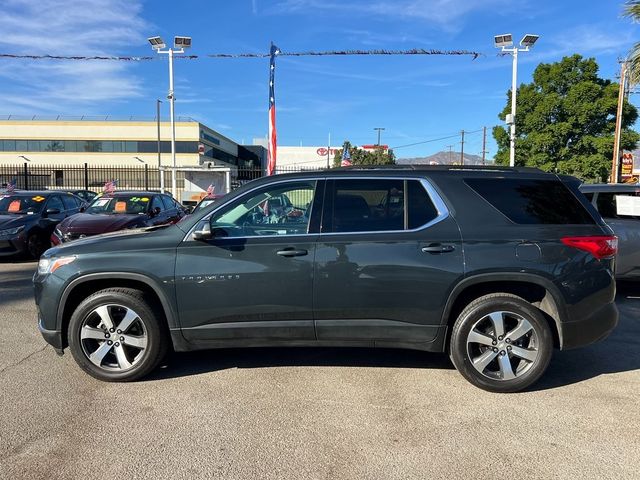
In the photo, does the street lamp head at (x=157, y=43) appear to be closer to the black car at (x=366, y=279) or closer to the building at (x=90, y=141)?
the black car at (x=366, y=279)

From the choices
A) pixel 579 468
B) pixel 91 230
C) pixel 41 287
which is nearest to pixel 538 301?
pixel 579 468

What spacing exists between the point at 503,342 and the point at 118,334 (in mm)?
3139

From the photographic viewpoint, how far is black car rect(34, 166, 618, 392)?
3848 millimetres

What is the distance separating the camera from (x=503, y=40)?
21.4 meters

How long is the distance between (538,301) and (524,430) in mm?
1118

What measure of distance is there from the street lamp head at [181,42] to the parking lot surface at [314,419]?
20.3m

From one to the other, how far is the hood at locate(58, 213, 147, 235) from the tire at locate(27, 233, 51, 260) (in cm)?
125

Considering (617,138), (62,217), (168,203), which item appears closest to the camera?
(62,217)

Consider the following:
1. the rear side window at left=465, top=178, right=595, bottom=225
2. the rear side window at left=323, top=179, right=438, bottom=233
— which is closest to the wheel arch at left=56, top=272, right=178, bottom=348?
the rear side window at left=323, top=179, right=438, bottom=233

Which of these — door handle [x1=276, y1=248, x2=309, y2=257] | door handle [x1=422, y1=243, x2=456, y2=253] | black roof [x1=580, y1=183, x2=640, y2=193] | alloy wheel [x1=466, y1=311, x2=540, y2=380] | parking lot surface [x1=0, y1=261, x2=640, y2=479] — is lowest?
parking lot surface [x1=0, y1=261, x2=640, y2=479]

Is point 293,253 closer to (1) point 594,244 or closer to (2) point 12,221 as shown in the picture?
(1) point 594,244

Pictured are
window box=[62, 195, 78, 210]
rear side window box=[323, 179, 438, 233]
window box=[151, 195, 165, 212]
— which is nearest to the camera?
rear side window box=[323, 179, 438, 233]

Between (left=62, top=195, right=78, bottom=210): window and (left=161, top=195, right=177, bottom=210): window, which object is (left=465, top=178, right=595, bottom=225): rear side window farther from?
(left=62, top=195, right=78, bottom=210): window

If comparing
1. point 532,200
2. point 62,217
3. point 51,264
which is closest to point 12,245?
point 62,217
